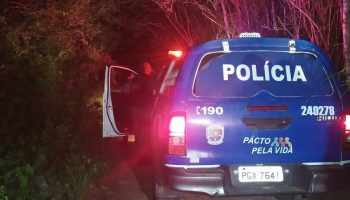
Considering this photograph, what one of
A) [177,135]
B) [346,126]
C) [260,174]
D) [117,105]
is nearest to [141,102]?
[117,105]

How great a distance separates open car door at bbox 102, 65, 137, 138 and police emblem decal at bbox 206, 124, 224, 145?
11.0ft

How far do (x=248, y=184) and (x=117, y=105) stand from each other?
4.80 metres

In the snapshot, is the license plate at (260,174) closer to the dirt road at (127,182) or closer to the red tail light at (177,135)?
the red tail light at (177,135)

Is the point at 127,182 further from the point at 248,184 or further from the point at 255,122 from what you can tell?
the point at 255,122

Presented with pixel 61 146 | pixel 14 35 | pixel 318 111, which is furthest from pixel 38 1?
pixel 318 111

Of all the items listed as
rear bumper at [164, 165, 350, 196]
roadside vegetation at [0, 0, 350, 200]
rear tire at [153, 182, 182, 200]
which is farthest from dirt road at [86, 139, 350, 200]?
rear bumper at [164, 165, 350, 196]

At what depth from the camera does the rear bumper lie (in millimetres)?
5062

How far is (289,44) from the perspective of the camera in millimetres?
5371

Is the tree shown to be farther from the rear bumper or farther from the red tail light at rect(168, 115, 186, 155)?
the red tail light at rect(168, 115, 186, 155)

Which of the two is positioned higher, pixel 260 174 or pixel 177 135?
pixel 177 135

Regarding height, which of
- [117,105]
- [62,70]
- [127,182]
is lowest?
[127,182]

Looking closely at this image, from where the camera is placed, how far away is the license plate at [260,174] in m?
5.11

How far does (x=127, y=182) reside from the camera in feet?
24.7

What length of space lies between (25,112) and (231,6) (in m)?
5.06
